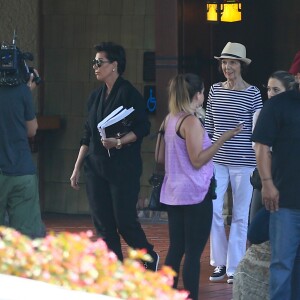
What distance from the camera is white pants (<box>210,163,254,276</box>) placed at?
821cm

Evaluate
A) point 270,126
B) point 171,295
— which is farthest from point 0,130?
point 171,295

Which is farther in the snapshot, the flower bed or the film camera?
the film camera

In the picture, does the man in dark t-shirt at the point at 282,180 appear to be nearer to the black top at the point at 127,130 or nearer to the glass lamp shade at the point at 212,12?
the black top at the point at 127,130

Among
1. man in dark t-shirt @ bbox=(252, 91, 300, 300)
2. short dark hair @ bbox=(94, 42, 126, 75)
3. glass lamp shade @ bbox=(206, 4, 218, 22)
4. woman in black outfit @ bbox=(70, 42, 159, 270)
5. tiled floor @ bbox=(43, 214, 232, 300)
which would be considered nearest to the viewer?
man in dark t-shirt @ bbox=(252, 91, 300, 300)

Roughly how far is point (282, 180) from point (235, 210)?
1.92 metres

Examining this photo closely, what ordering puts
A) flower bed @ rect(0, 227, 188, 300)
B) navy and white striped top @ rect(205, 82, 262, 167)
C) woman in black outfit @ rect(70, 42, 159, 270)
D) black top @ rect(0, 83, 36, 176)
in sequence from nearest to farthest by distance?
flower bed @ rect(0, 227, 188, 300) < black top @ rect(0, 83, 36, 176) < woman in black outfit @ rect(70, 42, 159, 270) < navy and white striped top @ rect(205, 82, 262, 167)

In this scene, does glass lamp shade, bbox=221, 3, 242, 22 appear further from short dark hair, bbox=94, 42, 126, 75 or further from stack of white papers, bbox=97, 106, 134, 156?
stack of white papers, bbox=97, 106, 134, 156

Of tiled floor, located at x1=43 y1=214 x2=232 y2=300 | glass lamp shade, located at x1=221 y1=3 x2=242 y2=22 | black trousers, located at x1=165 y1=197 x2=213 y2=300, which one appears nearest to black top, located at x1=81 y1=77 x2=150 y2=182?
black trousers, located at x1=165 y1=197 x2=213 y2=300

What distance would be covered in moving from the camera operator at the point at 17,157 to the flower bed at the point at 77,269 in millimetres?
3690

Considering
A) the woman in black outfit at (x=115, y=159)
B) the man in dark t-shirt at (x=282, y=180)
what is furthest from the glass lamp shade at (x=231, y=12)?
the man in dark t-shirt at (x=282, y=180)

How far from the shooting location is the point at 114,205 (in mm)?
7707

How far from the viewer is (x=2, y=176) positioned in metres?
7.30

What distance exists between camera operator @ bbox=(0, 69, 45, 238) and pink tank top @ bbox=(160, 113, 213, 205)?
1000 millimetres

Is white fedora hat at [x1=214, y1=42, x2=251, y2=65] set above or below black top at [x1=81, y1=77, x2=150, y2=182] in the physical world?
above
